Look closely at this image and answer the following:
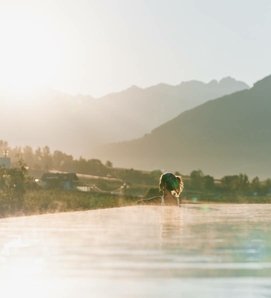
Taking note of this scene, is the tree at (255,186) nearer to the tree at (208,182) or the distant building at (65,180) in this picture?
the tree at (208,182)

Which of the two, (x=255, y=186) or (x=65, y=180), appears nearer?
(x=255, y=186)

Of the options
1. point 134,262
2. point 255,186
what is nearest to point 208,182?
point 255,186

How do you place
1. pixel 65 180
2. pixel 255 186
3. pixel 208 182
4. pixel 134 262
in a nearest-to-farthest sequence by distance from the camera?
pixel 134 262
pixel 208 182
pixel 255 186
pixel 65 180

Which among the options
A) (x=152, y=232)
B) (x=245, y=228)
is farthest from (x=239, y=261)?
(x=245, y=228)

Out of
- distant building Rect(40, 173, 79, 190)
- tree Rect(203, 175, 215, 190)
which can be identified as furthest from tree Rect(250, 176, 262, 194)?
distant building Rect(40, 173, 79, 190)

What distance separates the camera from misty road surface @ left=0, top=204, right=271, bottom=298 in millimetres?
5480

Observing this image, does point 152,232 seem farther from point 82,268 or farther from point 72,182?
point 72,182

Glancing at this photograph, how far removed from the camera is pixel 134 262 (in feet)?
22.5

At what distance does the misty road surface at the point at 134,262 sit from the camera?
18.0ft

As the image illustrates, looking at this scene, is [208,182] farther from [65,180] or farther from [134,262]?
[134,262]

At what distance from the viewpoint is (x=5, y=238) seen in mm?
8938

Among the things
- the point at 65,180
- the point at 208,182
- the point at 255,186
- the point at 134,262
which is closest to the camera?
the point at 134,262

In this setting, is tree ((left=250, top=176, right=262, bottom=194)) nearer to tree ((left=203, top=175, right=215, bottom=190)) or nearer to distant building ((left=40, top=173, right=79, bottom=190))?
tree ((left=203, top=175, right=215, bottom=190))

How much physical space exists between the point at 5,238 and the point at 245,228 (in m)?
3.84
